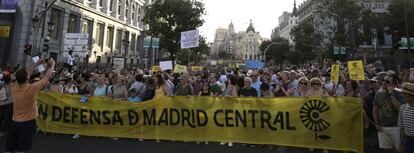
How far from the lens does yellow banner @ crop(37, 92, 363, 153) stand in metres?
8.86

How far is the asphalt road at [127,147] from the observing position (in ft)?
28.9

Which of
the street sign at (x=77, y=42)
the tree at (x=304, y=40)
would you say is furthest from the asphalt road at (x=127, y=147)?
the tree at (x=304, y=40)

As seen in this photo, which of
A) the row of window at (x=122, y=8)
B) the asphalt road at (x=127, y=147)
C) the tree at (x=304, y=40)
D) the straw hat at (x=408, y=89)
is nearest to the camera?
the straw hat at (x=408, y=89)

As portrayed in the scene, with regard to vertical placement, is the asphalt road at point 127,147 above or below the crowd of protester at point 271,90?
below

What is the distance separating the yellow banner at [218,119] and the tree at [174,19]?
1327 inches

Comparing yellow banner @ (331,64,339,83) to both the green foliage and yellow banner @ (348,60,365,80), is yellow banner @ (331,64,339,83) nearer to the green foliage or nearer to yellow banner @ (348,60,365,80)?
yellow banner @ (348,60,365,80)

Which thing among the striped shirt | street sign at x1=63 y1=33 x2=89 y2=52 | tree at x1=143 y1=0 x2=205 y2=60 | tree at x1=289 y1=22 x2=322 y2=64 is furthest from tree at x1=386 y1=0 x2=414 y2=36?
the striped shirt

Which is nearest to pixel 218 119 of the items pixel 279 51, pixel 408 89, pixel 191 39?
pixel 408 89

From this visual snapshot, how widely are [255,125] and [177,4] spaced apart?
36.2 m

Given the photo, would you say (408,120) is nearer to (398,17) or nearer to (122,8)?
(122,8)

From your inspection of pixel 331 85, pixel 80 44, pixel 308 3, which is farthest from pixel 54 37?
pixel 308 3

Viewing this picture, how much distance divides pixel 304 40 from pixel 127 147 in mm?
53738

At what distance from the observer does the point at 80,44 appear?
70.0 feet

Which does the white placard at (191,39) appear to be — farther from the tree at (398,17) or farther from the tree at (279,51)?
the tree at (279,51)
